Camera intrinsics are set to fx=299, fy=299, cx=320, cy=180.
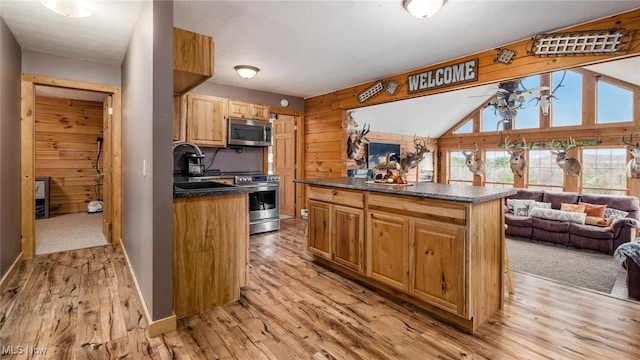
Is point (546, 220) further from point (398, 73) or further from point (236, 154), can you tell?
point (236, 154)

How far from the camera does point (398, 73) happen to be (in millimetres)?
4262

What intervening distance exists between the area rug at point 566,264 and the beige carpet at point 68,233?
218 inches

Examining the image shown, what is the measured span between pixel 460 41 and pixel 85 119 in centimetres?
737

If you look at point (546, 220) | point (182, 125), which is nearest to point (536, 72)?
point (546, 220)

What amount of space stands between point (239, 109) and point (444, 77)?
10.2ft

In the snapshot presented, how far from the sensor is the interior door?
20.2ft

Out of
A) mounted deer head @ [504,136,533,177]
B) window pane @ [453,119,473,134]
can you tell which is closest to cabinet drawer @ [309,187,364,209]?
mounted deer head @ [504,136,533,177]

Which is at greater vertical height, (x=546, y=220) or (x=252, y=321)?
(x=546, y=220)

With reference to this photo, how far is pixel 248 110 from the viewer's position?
16.5 ft

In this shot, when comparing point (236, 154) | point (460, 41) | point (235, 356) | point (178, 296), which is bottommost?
point (235, 356)

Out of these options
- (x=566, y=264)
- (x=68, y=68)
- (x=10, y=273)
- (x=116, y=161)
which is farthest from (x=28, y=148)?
(x=566, y=264)

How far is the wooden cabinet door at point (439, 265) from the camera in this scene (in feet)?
6.75

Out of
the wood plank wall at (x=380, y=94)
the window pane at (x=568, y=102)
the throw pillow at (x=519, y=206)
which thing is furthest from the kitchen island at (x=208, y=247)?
the window pane at (x=568, y=102)

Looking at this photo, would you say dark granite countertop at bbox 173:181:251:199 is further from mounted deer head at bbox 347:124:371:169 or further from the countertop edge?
mounted deer head at bbox 347:124:371:169
